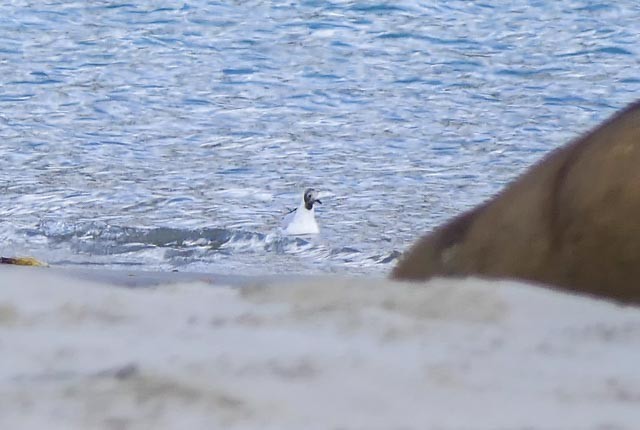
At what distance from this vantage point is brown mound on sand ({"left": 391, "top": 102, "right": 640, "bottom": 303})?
2004 mm

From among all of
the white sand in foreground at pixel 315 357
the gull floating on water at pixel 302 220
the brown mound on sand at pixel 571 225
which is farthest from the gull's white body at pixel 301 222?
the white sand in foreground at pixel 315 357

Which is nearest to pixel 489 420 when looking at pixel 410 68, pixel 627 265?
pixel 627 265

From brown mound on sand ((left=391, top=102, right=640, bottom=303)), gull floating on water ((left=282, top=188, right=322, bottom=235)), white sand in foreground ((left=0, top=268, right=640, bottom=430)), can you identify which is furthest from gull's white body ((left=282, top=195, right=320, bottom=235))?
white sand in foreground ((left=0, top=268, right=640, bottom=430))

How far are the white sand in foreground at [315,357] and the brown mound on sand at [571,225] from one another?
204 mm

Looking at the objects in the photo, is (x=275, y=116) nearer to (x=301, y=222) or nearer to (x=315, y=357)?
(x=301, y=222)

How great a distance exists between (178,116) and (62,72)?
1.90m

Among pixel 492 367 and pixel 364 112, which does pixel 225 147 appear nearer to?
pixel 364 112

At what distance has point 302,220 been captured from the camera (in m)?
6.99

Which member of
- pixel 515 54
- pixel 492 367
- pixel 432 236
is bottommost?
pixel 515 54

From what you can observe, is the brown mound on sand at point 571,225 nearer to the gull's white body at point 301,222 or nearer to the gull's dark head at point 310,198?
the gull's white body at point 301,222

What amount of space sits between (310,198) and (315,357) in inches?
247

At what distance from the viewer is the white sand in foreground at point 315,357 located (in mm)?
1235

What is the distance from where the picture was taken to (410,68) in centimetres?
1170

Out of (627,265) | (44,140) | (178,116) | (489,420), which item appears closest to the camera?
(489,420)
